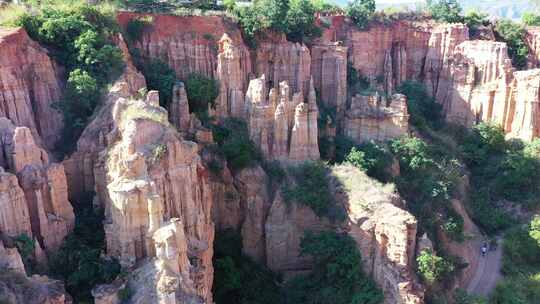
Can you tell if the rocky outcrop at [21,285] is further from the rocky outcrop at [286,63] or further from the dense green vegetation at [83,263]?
the rocky outcrop at [286,63]

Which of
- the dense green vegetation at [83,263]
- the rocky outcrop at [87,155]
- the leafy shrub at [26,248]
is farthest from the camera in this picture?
the rocky outcrop at [87,155]

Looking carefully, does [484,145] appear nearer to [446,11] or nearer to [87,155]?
[446,11]

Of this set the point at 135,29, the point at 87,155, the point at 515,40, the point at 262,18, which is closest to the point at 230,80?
the point at 262,18

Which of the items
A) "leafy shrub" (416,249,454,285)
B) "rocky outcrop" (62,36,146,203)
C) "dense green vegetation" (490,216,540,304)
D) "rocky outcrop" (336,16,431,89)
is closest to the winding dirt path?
"dense green vegetation" (490,216,540,304)

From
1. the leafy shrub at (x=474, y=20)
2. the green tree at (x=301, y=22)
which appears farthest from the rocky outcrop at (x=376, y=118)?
the leafy shrub at (x=474, y=20)

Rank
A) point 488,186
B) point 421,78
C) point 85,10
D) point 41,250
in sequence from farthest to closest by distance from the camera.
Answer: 1. point 421,78
2. point 488,186
3. point 85,10
4. point 41,250

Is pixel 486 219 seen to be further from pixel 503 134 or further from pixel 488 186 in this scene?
pixel 503 134

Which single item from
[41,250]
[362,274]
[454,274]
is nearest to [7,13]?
[41,250]
